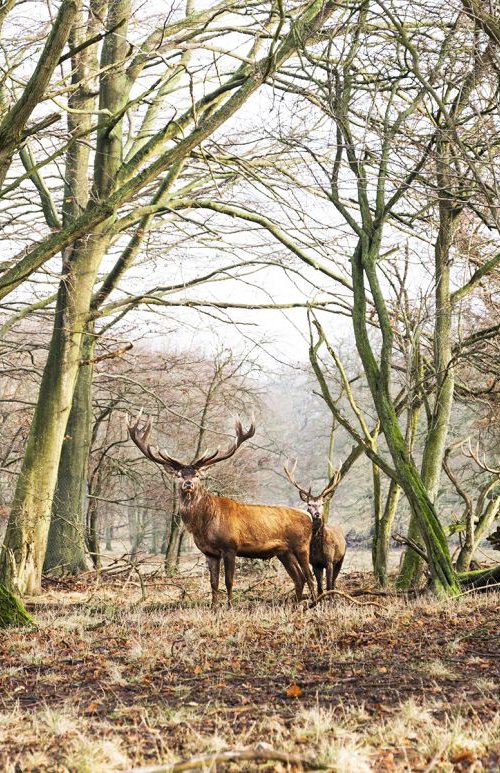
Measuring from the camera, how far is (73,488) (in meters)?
14.3

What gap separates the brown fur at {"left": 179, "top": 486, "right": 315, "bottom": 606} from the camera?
36.6 feet

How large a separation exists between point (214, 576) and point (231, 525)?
0.72 meters

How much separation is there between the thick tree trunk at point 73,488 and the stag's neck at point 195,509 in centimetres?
307

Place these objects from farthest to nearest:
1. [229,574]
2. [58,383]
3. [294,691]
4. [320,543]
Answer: [58,383] < [320,543] < [229,574] < [294,691]

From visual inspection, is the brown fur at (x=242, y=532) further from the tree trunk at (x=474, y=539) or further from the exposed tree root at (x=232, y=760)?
the exposed tree root at (x=232, y=760)

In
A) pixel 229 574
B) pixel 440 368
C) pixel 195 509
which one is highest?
pixel 440 368

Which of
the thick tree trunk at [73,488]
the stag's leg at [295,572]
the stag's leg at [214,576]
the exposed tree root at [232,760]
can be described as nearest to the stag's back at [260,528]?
the stag's leg at [295,572]

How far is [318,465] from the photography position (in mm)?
48906

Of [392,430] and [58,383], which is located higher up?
[58,383]

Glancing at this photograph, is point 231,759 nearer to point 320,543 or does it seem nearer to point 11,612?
point 11,612

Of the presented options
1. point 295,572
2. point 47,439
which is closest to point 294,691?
point 295,572

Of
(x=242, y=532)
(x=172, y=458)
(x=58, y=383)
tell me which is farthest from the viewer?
(x=58, y=383)

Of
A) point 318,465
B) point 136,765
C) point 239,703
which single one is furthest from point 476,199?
point 318,465

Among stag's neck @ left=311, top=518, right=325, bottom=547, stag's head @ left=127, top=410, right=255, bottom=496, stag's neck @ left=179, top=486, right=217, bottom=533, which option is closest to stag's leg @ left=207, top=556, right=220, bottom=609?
stag's neck @ left=179, top=486, right=217, bottom=533
